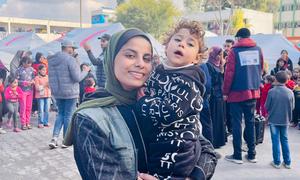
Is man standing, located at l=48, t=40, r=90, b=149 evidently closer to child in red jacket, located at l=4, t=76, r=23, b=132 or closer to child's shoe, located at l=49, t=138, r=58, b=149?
child's shoe, located at l=49, t=138, r=58, b=149

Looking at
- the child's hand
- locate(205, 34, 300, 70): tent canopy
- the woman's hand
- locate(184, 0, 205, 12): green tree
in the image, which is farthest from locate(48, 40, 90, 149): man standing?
locate(184, 0, 205, 12): green tree

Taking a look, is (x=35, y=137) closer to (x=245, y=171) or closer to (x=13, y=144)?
(x=13, y=144)

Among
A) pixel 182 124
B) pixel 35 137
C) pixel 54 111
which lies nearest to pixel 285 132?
pixel 182 124

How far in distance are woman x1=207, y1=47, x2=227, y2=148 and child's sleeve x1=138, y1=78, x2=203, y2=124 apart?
408cm

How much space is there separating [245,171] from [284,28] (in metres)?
51.7

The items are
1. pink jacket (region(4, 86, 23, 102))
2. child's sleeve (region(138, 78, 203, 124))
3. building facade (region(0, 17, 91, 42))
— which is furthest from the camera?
building facade (region(0, 17, 91, 42))

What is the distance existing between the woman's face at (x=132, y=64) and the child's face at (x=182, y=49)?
0.67 ft

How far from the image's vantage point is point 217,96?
5.93 meters

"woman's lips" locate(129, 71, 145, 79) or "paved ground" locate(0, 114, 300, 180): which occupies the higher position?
"woman's lips" locate(129, 71, 145, 79)

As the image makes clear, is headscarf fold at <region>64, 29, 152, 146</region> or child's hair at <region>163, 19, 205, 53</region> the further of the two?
child's hair at <region>163, 19, 205, 53</region>

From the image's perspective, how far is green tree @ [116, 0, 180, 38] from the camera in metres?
43.6

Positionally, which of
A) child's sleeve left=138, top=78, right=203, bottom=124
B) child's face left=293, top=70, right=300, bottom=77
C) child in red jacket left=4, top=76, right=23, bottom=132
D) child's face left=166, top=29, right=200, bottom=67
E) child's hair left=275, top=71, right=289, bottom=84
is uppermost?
child's face left=166, top=29, right=200, bottom=67

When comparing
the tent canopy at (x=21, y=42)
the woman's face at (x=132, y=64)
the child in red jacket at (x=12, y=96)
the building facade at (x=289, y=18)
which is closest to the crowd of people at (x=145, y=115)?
the woman's face at (x=132, y=64)

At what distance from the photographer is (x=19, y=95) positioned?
758cm
